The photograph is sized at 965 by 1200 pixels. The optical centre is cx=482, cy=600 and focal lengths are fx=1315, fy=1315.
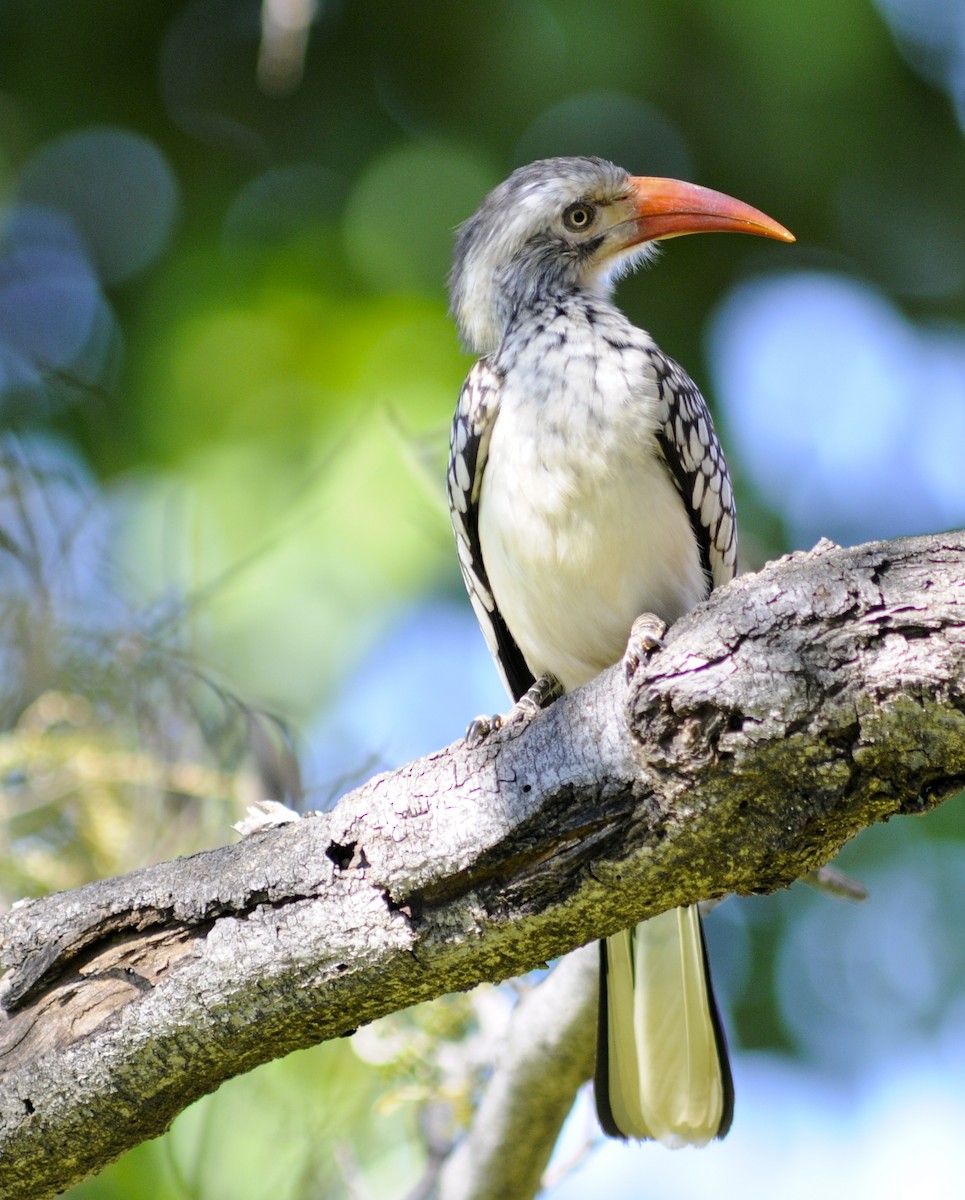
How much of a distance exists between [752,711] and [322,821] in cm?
97

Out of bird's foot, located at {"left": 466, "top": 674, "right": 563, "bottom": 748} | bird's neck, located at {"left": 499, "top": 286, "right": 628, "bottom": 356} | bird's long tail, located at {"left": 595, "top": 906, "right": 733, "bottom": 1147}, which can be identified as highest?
bird's neck, located at {"left": 499, "top": 286, "right": 628, "bottom": 356}

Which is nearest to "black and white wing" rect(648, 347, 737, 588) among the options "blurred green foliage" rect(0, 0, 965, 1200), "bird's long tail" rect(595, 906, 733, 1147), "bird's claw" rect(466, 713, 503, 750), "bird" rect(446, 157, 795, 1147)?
"bird" rect(446, 157, 795, 1147)

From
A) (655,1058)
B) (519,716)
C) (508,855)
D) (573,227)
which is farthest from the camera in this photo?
(573,227)

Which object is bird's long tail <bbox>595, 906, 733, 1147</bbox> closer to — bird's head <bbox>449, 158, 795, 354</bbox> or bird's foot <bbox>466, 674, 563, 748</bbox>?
bird's foot <bbox>466, 674, 563, 748</bbox>

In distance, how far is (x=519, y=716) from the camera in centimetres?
311

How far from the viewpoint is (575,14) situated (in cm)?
743

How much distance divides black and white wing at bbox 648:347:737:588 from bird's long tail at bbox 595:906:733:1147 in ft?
3.61

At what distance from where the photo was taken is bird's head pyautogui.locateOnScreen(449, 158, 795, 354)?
394cm

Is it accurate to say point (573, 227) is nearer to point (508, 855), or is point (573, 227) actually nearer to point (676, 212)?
point (676, 212)

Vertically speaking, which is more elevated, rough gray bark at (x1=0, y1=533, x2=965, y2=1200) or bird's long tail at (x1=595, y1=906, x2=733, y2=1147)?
rough gray bark at (x1=0, y1=533, x2=965, y2=1200)

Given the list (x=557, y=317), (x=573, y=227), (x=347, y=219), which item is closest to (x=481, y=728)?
(x=557, y=317)

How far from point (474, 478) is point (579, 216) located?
100 cm

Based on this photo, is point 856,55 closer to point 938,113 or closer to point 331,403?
point 938,113

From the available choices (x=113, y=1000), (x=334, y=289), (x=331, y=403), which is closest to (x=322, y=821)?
(x=113, y=1000)
